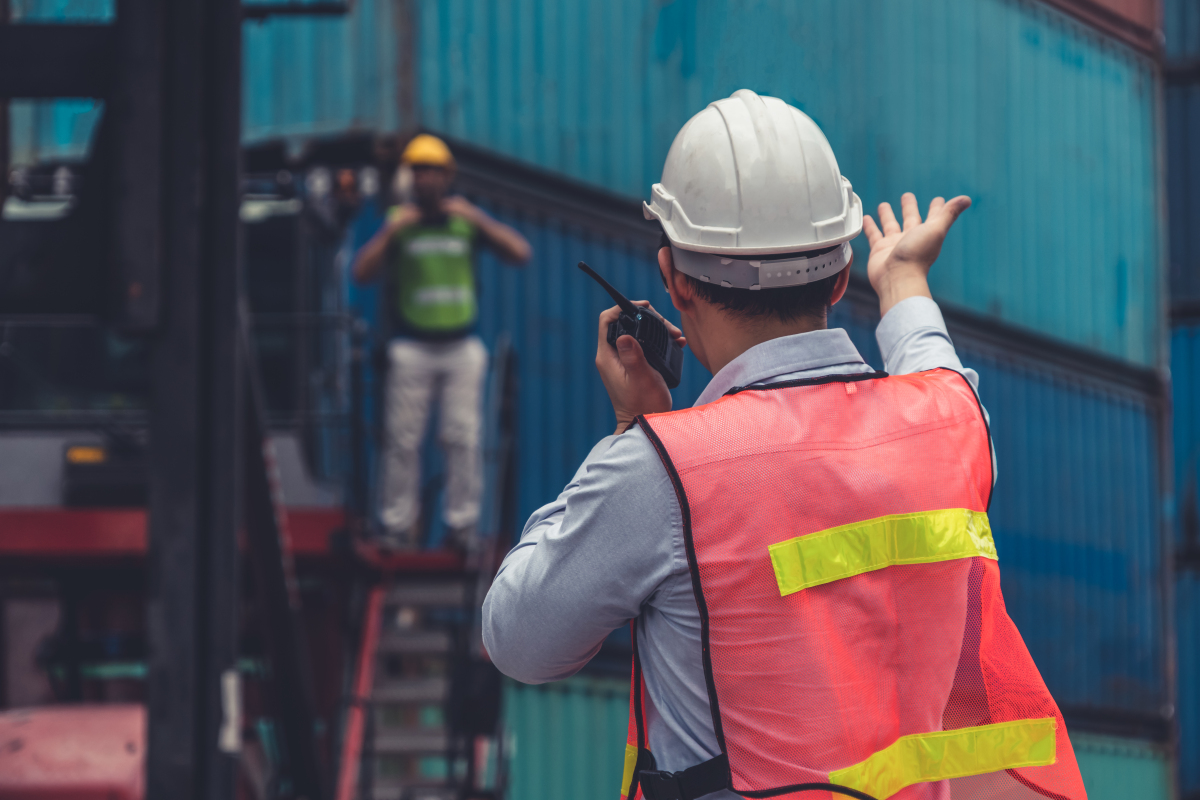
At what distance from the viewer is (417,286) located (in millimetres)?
6582

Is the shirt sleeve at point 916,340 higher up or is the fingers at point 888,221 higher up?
the fingers at point 888,221

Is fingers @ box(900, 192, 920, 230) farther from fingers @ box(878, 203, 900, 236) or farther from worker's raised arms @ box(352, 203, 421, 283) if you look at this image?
worker's raised arms @ box(352, 203, 421, 283)

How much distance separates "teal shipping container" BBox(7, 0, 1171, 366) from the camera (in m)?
8.95

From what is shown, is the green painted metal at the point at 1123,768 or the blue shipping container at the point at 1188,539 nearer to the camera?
the green painted metal at the point at 1123,768

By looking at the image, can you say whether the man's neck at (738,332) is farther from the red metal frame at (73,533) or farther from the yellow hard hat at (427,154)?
the red metal frame at (73,533)

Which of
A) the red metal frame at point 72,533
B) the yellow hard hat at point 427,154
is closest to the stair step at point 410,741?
the red metal frame at point 72,533

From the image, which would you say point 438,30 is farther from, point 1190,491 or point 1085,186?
point 1190,491

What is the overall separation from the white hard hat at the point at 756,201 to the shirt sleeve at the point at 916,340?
23 centimetres

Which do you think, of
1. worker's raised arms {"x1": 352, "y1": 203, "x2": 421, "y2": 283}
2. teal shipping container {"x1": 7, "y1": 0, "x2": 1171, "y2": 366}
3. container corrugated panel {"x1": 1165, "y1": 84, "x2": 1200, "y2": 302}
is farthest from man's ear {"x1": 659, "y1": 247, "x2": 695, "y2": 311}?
container corrugated panel {"x1": 1165, "y1": 84, "x2": 1200, "y2": 302}

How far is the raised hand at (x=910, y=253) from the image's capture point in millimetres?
1737

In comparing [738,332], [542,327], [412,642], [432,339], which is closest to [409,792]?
[412,642]

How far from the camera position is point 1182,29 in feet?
39.6

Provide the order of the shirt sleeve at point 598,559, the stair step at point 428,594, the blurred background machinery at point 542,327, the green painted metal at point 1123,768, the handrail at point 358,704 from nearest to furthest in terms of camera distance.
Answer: the shirt sleeve at point 598,559
the handrail at point 358,704
the blurred background machinery at point 542,327
the stair step at point 428,594
the green painted metal at point 1123,768

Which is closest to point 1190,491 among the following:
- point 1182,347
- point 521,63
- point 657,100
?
point 1182,347
